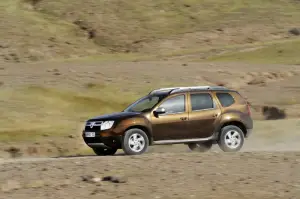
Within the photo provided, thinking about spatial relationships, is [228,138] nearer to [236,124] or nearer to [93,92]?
[236,124]

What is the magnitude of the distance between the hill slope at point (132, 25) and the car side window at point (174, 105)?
3669cm

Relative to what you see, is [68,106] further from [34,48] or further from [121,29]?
[121,29]

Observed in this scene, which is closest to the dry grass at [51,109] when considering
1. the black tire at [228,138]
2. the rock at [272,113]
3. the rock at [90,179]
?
the rock at [272,113]

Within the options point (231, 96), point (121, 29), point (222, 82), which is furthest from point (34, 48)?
point (231, 96)

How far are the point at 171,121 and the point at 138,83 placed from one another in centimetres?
1883

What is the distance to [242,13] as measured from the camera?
64.6 metres

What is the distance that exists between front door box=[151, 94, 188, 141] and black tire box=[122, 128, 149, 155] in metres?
0.25

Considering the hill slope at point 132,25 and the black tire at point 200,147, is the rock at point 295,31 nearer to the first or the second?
the hill slope at point 132,25

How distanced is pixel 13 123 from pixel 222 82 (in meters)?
12.9

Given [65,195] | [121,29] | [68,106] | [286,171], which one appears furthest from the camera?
[121,29]

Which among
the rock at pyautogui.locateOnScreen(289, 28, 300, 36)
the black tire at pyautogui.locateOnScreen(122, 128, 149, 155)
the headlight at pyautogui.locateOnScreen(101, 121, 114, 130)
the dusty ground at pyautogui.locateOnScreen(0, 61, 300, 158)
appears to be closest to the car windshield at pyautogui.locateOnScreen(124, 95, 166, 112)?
the black tire at pyautogui.locateOnScreen(122, 128, 149, 155)

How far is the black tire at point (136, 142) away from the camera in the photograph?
18312 mm

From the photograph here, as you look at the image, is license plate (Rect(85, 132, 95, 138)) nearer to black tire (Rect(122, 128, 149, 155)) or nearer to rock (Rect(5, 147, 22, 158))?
black tire (Rect(122, 128, 149, 155))

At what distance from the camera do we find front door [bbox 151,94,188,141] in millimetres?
18656
